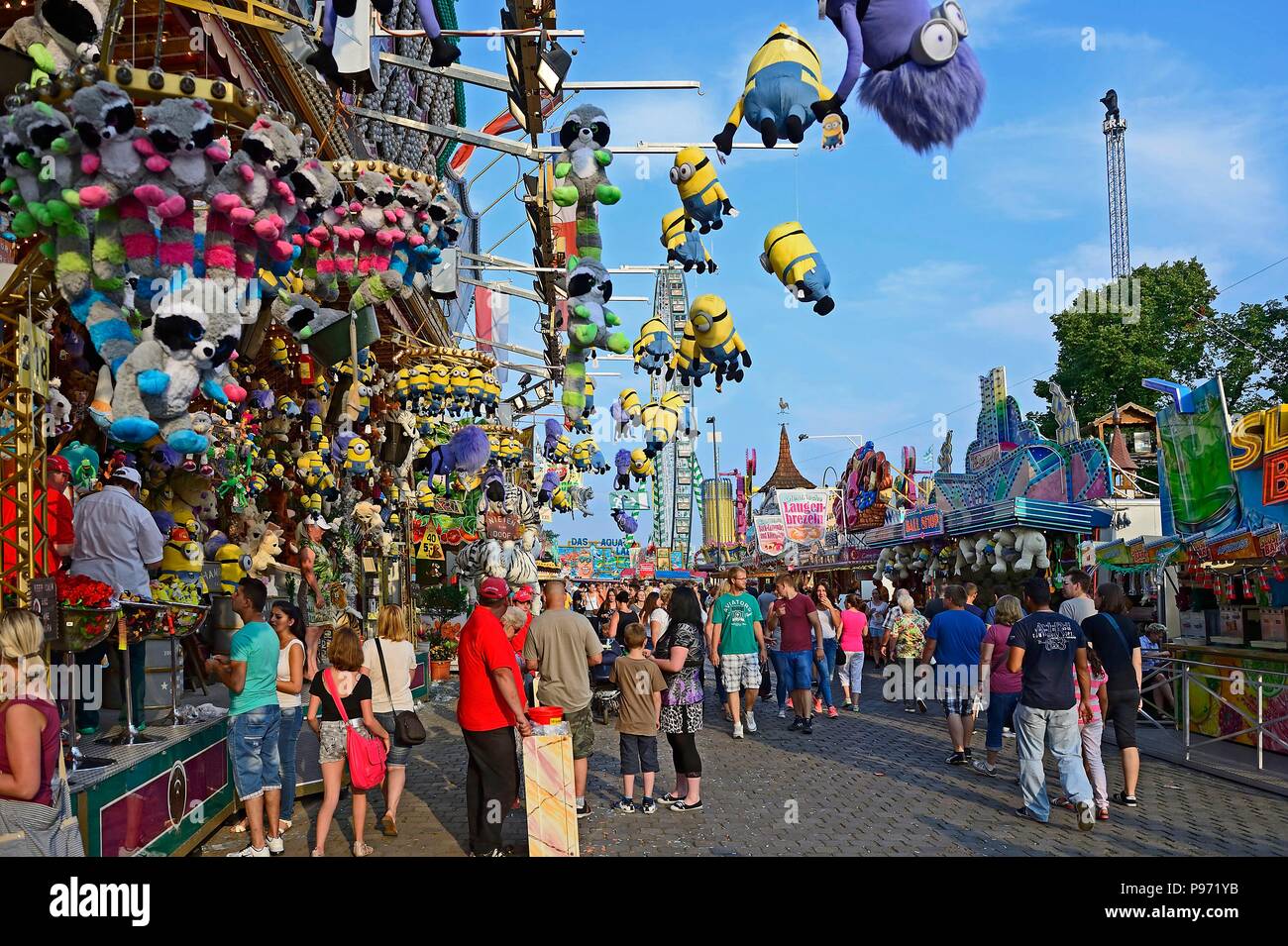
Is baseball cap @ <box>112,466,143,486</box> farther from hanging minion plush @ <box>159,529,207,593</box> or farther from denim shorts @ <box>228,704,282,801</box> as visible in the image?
denim shorts @ <box>228,704,282,801</box>

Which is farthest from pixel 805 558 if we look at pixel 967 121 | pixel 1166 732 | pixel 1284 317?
pixel 967 121

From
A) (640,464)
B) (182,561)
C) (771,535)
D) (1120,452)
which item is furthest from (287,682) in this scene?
(771,535)

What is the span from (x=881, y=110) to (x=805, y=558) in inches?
1068

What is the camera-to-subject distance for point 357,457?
43.4 ft

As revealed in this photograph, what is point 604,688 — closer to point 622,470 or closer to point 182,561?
point 182,561

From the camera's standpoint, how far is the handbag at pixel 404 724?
7.01 metres

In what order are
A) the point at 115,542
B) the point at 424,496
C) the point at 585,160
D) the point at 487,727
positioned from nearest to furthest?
the point at 487,727
the point at 115,542
the point at 585,160
the point at 424,496

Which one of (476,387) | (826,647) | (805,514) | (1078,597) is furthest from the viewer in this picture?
(805,514)

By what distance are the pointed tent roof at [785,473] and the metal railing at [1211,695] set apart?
46272 millimetres

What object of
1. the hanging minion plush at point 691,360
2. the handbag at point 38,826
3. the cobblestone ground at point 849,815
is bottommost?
the cobblestone ground at point 849,815

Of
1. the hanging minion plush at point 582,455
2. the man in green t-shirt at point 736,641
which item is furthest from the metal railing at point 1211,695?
the hanging minion plush at point 582,455

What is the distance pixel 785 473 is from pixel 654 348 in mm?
43857

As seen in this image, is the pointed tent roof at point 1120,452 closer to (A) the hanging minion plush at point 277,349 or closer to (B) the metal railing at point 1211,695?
(B) the metal railing at point 1211,695

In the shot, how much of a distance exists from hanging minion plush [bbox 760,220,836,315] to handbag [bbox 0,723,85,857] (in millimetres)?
9000
